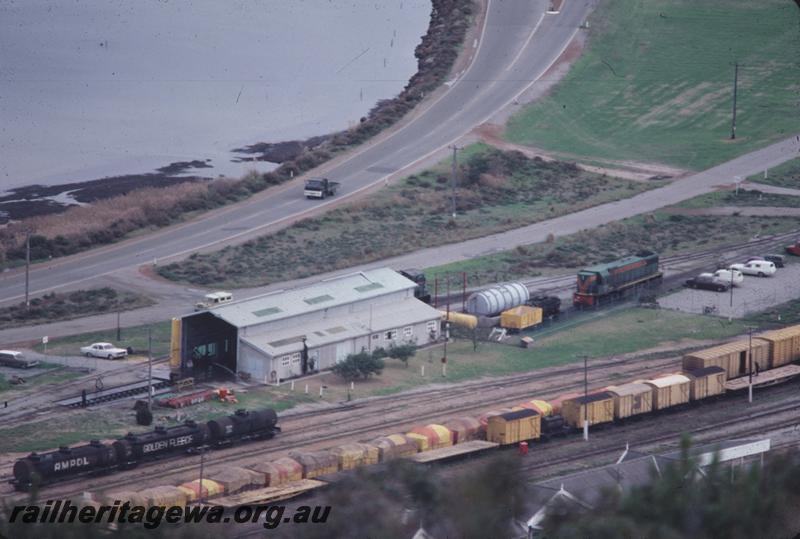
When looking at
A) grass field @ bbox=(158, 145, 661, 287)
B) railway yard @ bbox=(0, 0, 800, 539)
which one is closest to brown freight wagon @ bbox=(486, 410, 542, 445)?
railway yard @ bbox=(0, 0, 800, 539)

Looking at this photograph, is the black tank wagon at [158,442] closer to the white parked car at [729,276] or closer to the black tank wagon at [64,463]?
the black tank wagon at [64,463]

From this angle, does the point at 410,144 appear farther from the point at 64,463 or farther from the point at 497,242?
the point at 64,463

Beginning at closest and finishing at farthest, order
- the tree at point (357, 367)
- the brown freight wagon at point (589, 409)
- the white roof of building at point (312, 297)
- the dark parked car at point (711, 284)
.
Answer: the brown freight wagon at point (589, 409), the tree at point (357, 367), the white roof of building at point (312, 297), the dark parked car at point (711, 284)

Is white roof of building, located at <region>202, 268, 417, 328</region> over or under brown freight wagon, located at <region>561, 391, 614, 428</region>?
over

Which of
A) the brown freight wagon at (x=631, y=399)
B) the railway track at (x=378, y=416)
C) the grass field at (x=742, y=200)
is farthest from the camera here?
the grass field at (x=742, y=200)

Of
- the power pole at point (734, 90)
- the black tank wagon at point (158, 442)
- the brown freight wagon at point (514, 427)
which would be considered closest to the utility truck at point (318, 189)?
the power pole at point (734, 90)

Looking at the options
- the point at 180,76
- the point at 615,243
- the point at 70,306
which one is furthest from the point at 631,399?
the point at 180,76

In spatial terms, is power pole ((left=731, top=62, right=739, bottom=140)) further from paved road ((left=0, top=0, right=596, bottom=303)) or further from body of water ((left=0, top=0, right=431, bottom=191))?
body of water ((left=0, top=0, right=431, bottom=191))
